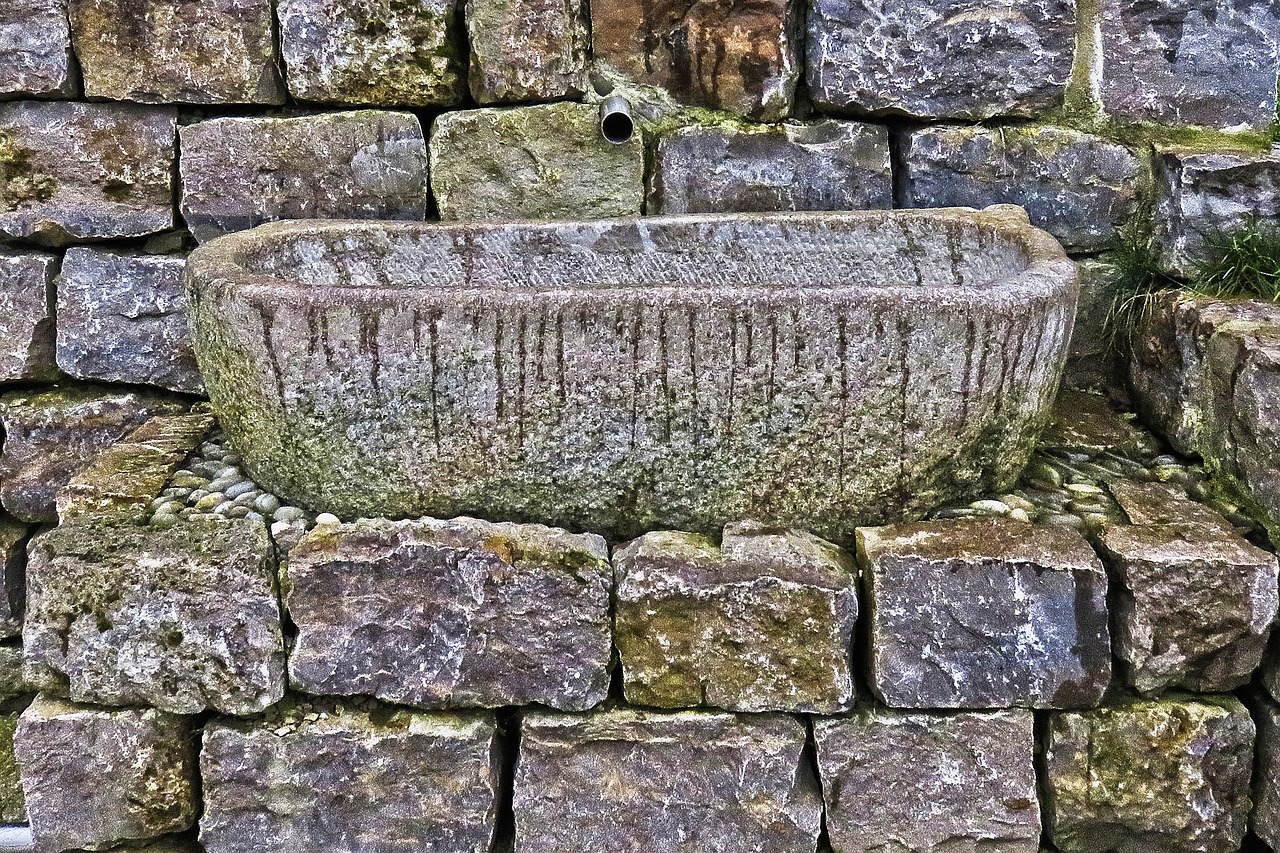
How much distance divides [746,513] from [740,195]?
3.70ft

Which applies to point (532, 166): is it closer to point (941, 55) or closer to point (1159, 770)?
point (941, 55)

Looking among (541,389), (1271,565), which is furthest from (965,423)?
(541,389)

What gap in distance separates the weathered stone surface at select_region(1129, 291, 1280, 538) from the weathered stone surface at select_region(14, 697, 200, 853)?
2101 mm

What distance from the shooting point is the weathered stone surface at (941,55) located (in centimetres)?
274

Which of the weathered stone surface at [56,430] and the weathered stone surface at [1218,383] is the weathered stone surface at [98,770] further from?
the weathered stone surface at [1218,383]

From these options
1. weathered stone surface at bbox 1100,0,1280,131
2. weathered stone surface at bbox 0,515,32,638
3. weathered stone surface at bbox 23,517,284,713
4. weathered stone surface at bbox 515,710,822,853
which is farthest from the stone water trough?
weathered stone surface at bbox 0,515,32,638

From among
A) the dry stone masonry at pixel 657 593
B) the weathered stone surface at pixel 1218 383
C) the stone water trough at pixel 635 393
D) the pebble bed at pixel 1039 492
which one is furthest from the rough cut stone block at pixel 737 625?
the weathered stone surface at pixel 1218 383

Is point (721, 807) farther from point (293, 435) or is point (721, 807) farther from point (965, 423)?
point (293, 435)

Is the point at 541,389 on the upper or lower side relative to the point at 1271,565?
upper

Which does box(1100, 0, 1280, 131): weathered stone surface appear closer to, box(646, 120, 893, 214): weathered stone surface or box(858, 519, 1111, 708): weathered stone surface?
box(646, 120, 893, 214): weathered stone surface

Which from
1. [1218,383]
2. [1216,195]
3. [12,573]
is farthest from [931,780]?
[12,573]

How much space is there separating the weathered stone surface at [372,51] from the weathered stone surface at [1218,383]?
1.87 metres

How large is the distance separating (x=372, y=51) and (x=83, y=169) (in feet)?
2.76

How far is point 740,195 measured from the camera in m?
2.88
